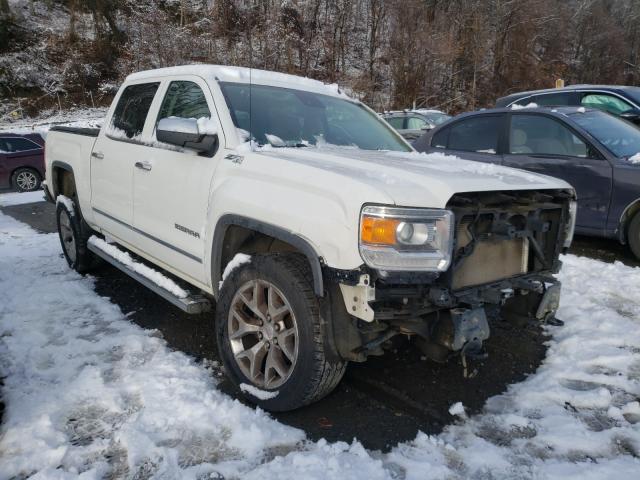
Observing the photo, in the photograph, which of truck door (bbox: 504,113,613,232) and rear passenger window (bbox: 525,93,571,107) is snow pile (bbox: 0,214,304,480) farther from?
rear passenger window (bbox: 525,93,571,107)

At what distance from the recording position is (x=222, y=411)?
9.02 feet

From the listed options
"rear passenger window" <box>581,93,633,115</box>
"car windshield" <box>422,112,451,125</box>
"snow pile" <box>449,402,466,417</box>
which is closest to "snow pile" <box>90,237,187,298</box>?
"snow pile" <box>449,402,466,417</box>

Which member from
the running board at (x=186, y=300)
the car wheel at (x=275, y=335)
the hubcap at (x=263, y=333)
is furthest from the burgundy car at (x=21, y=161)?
the hubcap at (x=263, y=333)

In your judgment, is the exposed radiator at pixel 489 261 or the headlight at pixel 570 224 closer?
the exposed radiator at pixel 489 261

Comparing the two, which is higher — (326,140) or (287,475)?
(326,140)

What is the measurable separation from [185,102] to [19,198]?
9286 mm

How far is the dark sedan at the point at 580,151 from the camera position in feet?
17.5

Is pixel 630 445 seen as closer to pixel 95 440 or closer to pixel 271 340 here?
pixel 271 340

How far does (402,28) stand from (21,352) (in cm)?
2919

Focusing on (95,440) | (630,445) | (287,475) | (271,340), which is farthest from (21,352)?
(630,445)

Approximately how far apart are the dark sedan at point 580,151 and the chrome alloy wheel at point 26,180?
10.9m

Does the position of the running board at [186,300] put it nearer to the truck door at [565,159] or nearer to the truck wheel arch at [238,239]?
the truck wheel arch at [238,239]

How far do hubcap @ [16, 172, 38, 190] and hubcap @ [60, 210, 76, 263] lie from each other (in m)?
8.50

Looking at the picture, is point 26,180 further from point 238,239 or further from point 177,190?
point 238,239
